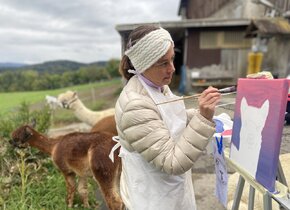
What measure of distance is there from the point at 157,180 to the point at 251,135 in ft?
1.82

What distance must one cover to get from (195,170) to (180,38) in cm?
1170

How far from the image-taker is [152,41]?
5.68ft

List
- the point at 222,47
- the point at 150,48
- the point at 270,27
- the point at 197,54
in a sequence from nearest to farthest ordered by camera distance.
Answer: the point at 150,48 < the point at 270,27 < the point at 222,47 < the point at 197,54

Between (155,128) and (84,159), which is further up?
(155,128)

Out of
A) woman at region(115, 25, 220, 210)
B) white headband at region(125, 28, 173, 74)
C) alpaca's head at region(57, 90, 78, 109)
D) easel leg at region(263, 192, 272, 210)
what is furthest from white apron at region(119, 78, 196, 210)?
alpaca's head at region(57, 90, 78, 109)

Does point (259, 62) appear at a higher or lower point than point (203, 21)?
lower

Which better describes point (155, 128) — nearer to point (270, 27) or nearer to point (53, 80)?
point (270, 27)

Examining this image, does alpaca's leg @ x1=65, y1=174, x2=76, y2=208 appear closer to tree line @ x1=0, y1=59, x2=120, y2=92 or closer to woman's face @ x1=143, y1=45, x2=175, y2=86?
woman's face @ x1=143, y1=45, x2=175, y2=86

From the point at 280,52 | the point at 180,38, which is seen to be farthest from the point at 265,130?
the point at 180,38

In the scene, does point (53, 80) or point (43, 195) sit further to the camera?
point (53, 80)

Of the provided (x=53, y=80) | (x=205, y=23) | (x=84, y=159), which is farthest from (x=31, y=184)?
(x=53, y=80)

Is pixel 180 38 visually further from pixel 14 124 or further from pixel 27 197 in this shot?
pixel 27 197

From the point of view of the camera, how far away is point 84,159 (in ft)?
11.9

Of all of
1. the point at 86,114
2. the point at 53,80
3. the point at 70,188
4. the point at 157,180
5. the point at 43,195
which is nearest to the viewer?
the point at 157,180
